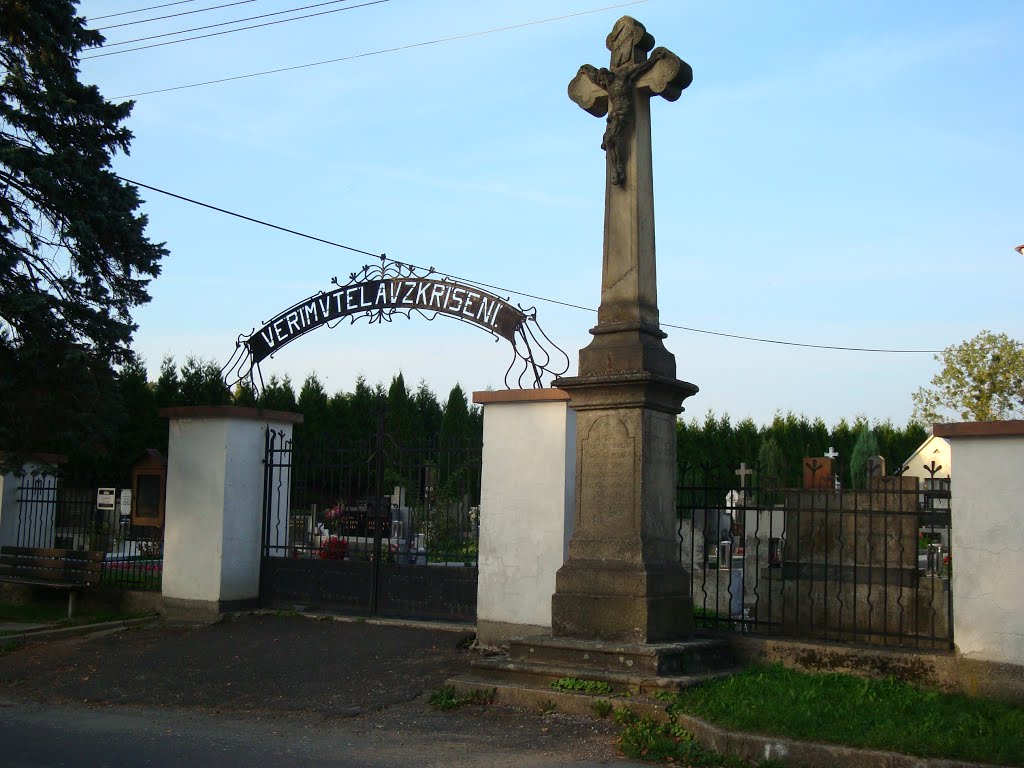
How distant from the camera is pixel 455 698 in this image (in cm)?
771

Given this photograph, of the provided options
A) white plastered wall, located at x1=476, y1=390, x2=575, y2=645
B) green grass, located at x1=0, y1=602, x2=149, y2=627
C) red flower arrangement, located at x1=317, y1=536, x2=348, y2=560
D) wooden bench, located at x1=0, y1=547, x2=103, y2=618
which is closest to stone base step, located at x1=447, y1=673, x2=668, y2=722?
white plastered wall, located at x1=476, y1=390, x2=575, y2=645

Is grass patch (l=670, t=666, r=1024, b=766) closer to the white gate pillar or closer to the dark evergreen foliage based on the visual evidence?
the white gate pillar

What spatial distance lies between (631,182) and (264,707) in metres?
5.17

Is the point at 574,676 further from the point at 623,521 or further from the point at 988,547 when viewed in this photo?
the point at 988,547

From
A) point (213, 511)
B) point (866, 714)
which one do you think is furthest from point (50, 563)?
point (866, 714)

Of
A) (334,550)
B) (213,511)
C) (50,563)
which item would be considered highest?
(213,511)

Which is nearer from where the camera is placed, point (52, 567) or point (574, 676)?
point (574, 676)

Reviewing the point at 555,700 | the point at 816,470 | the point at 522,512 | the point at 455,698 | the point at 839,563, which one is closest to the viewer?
the point at 555,700

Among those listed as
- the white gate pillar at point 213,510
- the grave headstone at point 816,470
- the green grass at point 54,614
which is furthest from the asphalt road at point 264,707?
the grave headstone at point 816,470

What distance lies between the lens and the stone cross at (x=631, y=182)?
843cm

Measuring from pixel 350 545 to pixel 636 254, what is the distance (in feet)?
21.8

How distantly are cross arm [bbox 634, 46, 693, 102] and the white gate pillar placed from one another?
593cm

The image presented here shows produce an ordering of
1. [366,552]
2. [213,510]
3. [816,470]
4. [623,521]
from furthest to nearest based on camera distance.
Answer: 1. [816,470]
2. [366,552]
3. [213,510]
4. [623,521]

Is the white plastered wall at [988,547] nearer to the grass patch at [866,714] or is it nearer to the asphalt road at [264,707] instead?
the grass patch at [866,714]
